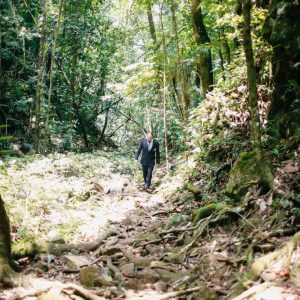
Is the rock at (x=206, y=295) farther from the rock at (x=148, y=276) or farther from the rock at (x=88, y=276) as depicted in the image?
the rock at (x=88, y=276)

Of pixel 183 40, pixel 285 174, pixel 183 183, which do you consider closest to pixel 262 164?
pixel 285 174

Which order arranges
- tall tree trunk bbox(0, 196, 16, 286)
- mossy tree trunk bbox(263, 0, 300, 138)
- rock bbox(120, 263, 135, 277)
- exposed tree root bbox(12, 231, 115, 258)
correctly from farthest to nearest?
mossy tree trunk bbox(263, 0, 300, 138) → exposed tree root bbox(12, 231, 115, 258) → rock bbox(120, 263, 135, 277) → tall tree trunk bbox(0, 196, 16, 286)

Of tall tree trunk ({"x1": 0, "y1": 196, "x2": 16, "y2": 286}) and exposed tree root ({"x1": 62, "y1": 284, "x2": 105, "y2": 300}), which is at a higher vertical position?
tall tree trunk ({"x1": 0, "y1": 196, "x2": 16, "y2": 286})

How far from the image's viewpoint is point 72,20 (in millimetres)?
21172

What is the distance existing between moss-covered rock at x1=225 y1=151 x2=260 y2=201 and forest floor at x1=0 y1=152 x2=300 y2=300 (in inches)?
29.0

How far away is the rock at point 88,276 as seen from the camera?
534 centimetres

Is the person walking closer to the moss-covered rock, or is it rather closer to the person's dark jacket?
the person's dark jacket

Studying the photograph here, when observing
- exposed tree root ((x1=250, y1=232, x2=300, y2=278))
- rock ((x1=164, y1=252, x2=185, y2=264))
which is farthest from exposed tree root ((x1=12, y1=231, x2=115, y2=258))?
exposed tree root ((x1=250, y1=232, x2=300, y2=278))

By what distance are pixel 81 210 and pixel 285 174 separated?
510 centimetres

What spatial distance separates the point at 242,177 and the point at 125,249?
2565 millimetres

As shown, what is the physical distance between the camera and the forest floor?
4.73 m

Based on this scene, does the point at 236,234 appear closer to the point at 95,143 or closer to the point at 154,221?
the point at 154,221

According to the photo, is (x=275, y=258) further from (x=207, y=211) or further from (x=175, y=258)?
(x=207, y=211)

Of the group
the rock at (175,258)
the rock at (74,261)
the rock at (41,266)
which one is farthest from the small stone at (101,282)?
the rock at (175,258)
